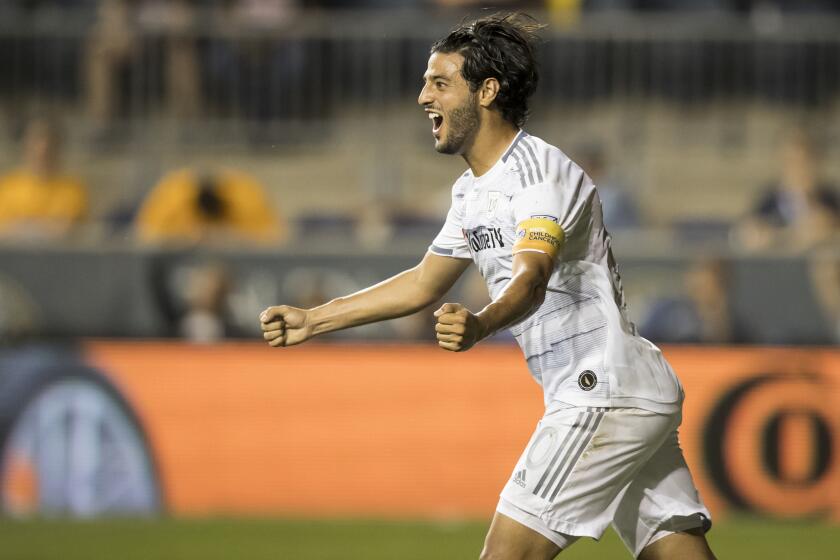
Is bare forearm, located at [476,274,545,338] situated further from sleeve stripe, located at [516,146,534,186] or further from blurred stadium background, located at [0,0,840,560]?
blurred stadium background, located at [0,0,840,560]

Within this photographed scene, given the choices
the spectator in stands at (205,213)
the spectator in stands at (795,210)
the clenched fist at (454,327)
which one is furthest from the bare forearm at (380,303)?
the spectator in stands at (795,210)

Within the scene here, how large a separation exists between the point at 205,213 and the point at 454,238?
5.96 metres

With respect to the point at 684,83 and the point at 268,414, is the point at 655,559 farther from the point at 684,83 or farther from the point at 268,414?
the point at 684,83

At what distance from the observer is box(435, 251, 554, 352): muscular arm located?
4082 mm

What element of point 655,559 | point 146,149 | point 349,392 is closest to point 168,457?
point 349,392

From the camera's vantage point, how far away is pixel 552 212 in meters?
4.61

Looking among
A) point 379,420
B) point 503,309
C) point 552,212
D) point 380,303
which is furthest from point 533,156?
point 379,420

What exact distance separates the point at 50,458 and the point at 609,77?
550cm

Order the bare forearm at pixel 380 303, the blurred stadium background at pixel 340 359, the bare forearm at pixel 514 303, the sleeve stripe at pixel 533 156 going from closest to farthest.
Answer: the bare forearm at pixel 514 303
the sleeve stripe at pixel 533 156
the bare forearm at pixel 380 303
the blurred stadium background at pixel 340 359

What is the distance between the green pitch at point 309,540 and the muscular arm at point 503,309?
434cm

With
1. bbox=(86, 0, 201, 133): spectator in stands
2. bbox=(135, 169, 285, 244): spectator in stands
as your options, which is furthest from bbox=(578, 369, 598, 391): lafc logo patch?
bbox=(86, 0, 201, 133): spectator in stands

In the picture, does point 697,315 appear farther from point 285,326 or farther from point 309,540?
point 285,326

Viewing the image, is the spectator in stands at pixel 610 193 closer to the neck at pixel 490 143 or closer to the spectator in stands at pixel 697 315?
the spectator in stands at pixel 697 315

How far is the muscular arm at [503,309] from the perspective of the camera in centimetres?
408
